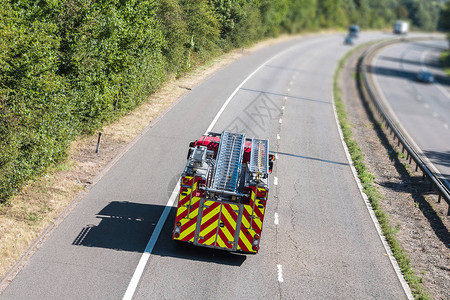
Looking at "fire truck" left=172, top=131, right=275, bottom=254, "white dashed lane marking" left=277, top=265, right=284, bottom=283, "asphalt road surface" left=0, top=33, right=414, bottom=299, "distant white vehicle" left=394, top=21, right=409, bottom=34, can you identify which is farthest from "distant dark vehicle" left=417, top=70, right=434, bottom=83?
"distant white vehicle" left=394, top=21, right=409, bottom=34

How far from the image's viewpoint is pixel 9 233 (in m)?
13.8

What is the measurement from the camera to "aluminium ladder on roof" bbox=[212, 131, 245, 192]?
1456cm

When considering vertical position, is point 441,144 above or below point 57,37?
below

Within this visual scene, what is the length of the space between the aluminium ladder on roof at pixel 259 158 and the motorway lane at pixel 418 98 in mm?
13427

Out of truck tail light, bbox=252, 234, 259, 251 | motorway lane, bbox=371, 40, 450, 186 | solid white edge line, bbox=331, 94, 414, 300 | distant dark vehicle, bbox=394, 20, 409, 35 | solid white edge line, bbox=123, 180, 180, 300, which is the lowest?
motorway lane, bbox=371, 40, 450, 186

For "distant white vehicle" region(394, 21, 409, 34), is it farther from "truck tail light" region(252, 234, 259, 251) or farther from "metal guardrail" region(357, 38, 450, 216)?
"truck tail light" region(252, 234, 259, 251)

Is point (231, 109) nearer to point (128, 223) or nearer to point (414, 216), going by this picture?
point (414, 216)

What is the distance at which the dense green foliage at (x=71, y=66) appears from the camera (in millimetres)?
14773

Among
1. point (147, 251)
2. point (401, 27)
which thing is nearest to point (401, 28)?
point (401, 27)

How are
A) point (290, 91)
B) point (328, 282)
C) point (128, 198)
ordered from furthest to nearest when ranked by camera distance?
point (290, 91) → point (128, 198) → point (328, 282)

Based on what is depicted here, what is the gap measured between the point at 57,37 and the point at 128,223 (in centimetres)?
712

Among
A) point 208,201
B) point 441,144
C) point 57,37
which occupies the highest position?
point 57,37

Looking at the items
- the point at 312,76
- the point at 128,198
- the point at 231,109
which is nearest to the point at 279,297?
the point at 128,198

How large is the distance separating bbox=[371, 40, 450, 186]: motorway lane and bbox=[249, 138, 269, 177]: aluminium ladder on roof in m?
13.4
